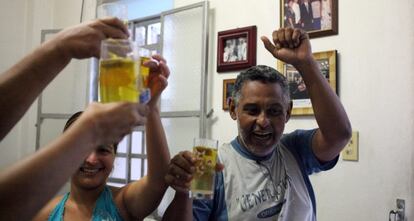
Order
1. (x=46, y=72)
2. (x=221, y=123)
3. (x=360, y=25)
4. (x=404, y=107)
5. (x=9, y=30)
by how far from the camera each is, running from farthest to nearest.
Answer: (x=9, y=30) → (x=221, y=123) → (x=360, y=25) → (x=404, y=107) → (x=46, y=72)

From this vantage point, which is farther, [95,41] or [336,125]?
[336,125]

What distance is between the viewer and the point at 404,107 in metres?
1.77

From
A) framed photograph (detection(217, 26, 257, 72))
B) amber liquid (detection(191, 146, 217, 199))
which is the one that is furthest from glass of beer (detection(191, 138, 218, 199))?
framed photograph (detection(217, 26, 257, 72))

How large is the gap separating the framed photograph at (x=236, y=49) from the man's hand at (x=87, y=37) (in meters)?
1.67

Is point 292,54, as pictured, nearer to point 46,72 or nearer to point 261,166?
point 261,166

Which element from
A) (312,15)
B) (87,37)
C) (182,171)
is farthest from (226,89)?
(87,37)

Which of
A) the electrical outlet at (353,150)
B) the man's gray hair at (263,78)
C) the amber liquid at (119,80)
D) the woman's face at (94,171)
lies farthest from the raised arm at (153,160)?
the electrical outlet at (353,150)

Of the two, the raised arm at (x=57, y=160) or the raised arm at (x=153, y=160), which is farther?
the raised arm at (x=153, y=160)

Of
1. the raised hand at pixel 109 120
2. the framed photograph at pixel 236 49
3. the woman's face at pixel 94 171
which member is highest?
the framed photograph at pixel 236 49

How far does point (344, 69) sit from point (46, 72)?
1.64m

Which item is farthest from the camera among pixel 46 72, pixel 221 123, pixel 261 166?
pixel 221 123

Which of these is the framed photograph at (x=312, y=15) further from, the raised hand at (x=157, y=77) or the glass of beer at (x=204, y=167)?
the raised hand at (x=157, y=77)

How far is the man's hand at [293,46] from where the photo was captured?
1136 millimetres

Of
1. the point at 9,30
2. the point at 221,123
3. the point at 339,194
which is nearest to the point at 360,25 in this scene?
the point at 339,194
